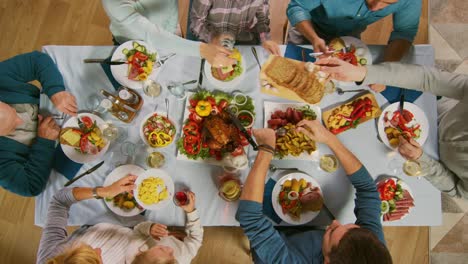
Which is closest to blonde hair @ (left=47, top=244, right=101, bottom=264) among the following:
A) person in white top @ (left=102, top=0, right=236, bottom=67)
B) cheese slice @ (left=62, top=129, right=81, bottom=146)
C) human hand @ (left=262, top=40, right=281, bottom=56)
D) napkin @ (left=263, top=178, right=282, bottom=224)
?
cheese slice @ (left=62, top=129, right=81, bottom=146)

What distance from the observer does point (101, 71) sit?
5.86 feet

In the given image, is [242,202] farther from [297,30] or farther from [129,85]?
[297,30]

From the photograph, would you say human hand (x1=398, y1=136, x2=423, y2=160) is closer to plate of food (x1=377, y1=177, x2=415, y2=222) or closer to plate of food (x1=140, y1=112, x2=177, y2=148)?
plate of food (x1=377, y1=177, x2=415, y2=222)

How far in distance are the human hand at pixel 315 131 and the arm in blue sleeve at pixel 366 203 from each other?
229 mm

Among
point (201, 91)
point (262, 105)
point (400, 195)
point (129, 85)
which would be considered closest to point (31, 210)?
point (129, 85)

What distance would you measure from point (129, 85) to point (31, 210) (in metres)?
1.65

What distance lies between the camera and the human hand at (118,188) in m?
1.59

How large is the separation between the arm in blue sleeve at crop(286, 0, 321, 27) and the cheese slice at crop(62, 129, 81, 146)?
1.48 meters

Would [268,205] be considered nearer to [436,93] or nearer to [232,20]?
[436,93]

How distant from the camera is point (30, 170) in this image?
5.39 feet

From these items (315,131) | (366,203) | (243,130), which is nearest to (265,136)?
(243,130)

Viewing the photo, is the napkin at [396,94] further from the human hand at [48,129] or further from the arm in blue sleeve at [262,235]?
the human hand at [48,129]

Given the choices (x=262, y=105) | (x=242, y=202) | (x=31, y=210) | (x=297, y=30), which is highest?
(x=297, y=30)

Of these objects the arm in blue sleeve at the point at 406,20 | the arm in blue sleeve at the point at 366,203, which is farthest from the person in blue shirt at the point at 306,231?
the arm in blue sleeve at the point at 406,20
